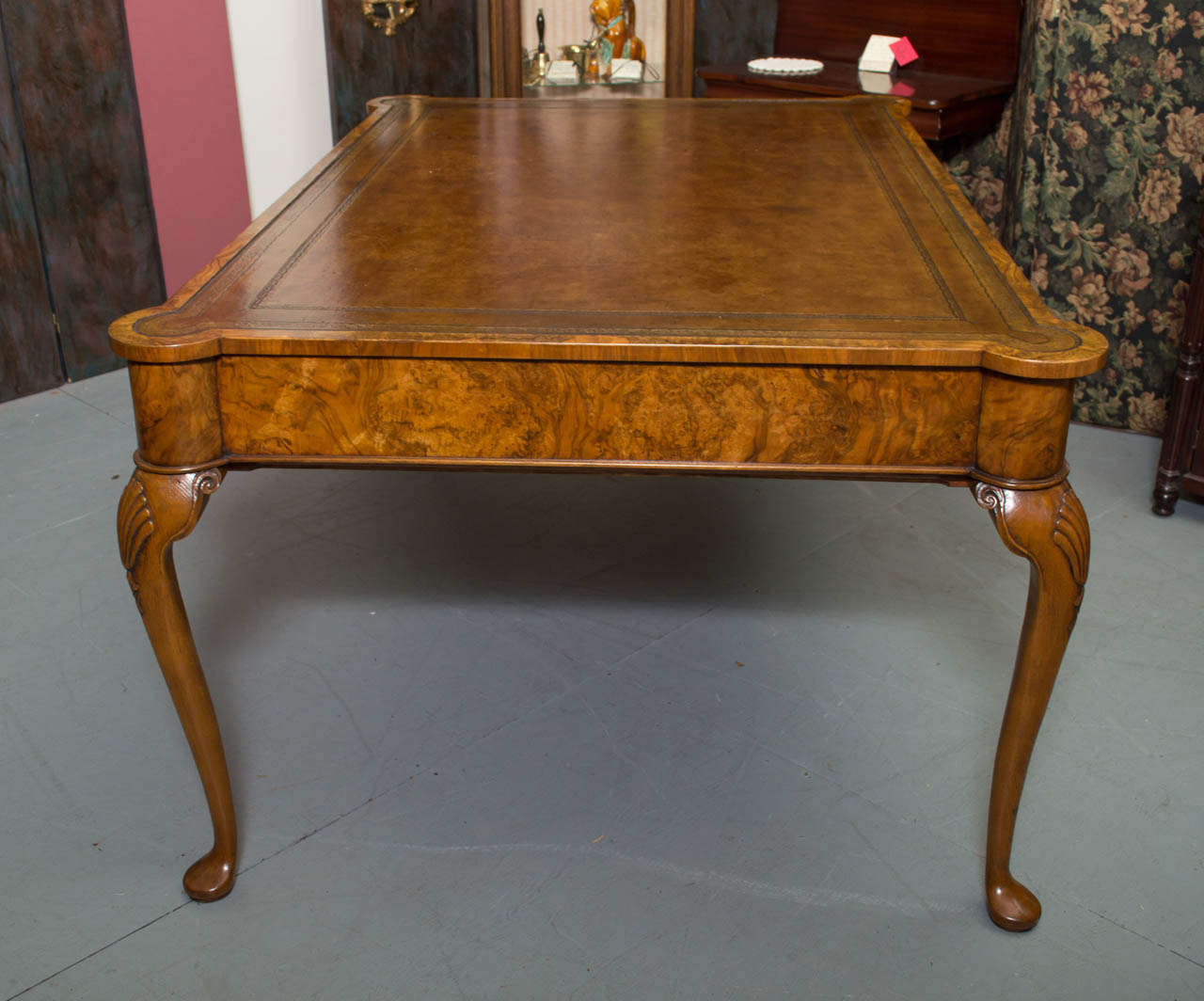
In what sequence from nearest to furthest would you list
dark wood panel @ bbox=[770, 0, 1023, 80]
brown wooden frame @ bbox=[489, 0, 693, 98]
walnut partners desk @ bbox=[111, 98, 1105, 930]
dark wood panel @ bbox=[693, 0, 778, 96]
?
1. walnut partners desk @ bbox=[111, 98, 1105, 930]
2. dark wood panel @ bbox=[770, 0, 1023, 80]
3. brown wooden frame @ bbox=[489, 0, 693, 98]
4. dark wood panel @ bbox=[693, 0, 778, 96]

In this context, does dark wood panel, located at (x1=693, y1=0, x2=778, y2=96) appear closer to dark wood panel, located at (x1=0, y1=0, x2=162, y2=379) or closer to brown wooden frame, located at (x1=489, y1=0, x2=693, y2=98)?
brown wooden frame, located at (x1=489, y1=0, x2=693, y2=98)

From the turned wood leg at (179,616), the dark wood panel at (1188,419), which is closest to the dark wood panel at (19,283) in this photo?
the turned wood leg at (179,616)

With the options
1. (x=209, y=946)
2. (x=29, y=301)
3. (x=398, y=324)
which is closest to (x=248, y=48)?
(x=29, y=301)

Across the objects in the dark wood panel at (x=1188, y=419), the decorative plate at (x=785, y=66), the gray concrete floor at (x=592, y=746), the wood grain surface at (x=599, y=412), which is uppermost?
the decorative plate at (x=785, y=66)

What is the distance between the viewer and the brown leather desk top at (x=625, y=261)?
60.4 inches

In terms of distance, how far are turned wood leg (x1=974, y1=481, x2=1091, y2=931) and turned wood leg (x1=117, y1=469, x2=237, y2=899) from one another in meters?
1.02

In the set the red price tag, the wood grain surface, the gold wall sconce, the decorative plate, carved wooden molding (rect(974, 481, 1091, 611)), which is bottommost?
carved wooden molding (rect(974, 481, 1091, 611))

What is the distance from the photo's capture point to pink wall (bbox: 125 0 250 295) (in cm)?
366

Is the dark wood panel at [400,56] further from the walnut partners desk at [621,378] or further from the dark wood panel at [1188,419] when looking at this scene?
the dark wood panel at [1188,419]

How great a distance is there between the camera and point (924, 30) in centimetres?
373

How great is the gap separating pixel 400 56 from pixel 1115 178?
7.23 feet

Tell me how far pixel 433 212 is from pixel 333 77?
2.07 m

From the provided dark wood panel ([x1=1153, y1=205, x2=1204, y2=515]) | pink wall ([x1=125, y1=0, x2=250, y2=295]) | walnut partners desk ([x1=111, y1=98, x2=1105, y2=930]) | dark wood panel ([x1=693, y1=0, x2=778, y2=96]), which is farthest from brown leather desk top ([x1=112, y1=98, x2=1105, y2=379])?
dark wood panel ([x1=693, y1=0, x2=778, y2=96])

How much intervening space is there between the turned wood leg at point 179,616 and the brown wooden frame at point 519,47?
2.82 metres
